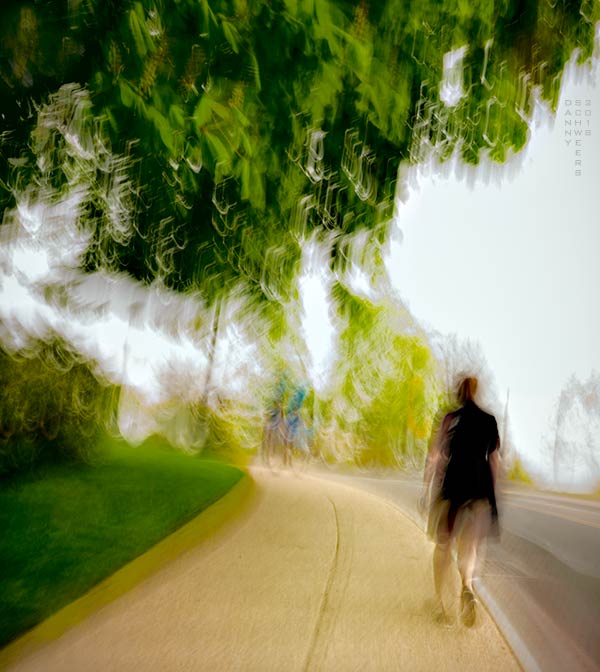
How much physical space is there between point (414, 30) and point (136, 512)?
5.43m

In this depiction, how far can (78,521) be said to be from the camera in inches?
262

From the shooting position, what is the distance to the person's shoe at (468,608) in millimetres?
4566

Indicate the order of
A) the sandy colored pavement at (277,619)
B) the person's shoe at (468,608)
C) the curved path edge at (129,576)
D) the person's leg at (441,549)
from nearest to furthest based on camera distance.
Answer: the sandy colored pavement at (277,619), the curved path edge at (129,576), the person's shoe at (468,608), the person's leg at (441,549)

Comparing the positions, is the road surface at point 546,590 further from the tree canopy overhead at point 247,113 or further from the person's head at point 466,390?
the tree canopy overhead at point 247,113

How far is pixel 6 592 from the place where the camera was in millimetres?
4934

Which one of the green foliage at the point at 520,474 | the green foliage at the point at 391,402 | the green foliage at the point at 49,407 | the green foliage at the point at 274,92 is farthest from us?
the green foliage at the point at 520,474

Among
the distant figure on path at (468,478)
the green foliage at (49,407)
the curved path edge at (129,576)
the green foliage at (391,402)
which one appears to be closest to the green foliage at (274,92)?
the green foliage at (49,407)

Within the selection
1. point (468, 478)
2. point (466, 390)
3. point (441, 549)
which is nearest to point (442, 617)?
point (441, 549)

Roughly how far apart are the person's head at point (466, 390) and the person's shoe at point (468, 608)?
1.26 meters

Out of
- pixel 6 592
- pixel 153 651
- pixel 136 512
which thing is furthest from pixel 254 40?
pixel 136 512

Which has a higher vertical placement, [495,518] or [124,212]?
[124,212]

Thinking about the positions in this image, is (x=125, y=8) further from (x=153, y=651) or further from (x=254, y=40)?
(x=153, y=651)

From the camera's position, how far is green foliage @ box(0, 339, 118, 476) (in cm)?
709

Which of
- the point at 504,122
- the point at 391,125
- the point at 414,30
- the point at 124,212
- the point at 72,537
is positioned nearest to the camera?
the point at 414,30
